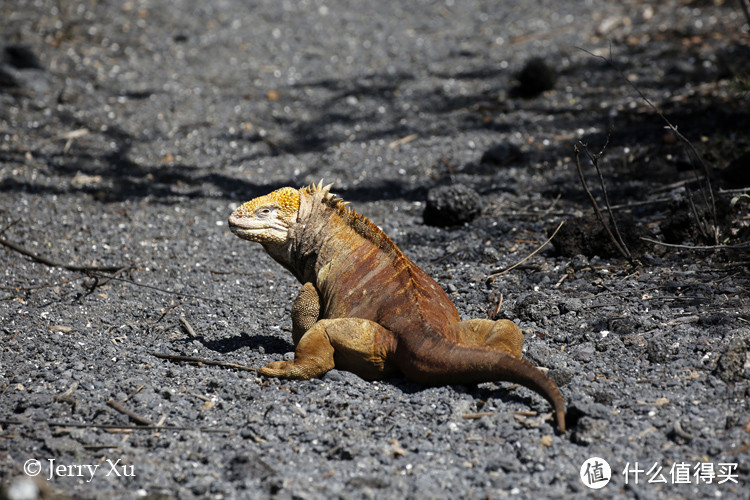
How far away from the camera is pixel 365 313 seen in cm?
425

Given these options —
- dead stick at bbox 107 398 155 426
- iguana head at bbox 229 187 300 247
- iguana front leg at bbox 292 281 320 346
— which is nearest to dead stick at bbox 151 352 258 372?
iguana front leg at bbox 292 281 320 346

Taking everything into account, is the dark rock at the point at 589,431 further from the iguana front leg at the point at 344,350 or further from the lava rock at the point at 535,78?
the lava rock at the point at 535,78

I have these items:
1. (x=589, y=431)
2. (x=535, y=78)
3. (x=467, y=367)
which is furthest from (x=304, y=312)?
(x=535, y=78)

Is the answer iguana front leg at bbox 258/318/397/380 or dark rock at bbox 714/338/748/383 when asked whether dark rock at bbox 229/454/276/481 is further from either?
dark rock at bbox 714/338/748/383

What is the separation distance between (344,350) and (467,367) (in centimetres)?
74

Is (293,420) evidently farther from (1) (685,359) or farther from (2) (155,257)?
(2) (155,257)

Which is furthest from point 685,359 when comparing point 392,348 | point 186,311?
point 186,311

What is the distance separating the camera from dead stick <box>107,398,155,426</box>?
378 cm

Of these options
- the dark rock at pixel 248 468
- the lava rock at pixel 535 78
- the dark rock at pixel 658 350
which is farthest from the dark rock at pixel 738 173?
the dark rock at pixel 248 468

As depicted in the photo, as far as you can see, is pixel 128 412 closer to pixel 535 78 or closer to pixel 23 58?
pixel 535 78

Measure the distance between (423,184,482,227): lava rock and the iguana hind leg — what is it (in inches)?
94.0

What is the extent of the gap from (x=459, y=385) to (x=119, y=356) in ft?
7.14

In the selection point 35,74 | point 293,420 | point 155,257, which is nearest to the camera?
point 293,420

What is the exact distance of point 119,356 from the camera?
4.57 metres
